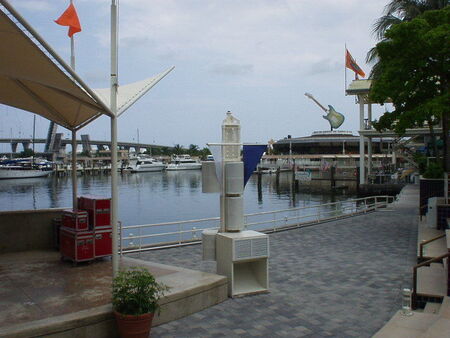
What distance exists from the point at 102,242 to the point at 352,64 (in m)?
46.6

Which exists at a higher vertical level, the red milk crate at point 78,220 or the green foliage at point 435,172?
the green foliage at point 435,172

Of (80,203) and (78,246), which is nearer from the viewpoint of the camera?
A: (78,246)

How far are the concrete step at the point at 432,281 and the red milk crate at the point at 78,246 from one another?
6.42 metres

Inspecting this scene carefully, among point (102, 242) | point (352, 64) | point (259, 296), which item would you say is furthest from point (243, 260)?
point (352, 64)

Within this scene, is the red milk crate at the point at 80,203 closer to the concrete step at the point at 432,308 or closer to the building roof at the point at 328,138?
the concrete step at the point at 432,308

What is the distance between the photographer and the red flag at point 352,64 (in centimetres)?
5056

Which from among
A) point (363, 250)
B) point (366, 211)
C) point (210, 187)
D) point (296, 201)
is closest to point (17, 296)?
point (210, 187)

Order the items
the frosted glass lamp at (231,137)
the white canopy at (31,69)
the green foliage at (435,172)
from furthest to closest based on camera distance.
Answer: the green foliage at (435,172) → the frosted glass lamp at (231,137) → the white canopy at (31,69)

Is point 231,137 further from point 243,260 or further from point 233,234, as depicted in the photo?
point 243,260

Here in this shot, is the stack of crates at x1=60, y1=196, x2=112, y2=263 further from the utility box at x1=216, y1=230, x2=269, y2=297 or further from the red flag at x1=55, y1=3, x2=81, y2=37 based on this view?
the red flag at x1=55, y1=3, x2=81, y2=37

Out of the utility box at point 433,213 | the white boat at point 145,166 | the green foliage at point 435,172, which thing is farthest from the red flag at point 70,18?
the white boat at point 145,166

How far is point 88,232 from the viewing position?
9.39 m

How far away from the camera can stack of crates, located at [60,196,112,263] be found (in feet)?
30.3

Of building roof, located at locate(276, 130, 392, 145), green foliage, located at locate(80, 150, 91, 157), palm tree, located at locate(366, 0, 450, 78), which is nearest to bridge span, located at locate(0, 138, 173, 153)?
green foliage, located at locate(80, 150, 91, 157)
